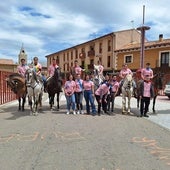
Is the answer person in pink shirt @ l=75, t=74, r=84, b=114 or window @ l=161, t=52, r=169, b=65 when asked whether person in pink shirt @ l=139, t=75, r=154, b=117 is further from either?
window @ l=161, t=52, r=169, b=65

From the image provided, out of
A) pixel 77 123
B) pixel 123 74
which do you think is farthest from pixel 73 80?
pixel 77 123

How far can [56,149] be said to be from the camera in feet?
20.7

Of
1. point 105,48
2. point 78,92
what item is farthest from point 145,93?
point 105,48

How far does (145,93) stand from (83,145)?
5886 millimetres

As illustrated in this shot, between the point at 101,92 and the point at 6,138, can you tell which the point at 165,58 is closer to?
the point at 101,92

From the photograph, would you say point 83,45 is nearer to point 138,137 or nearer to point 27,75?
point 27,75

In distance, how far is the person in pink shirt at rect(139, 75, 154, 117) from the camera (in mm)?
11852

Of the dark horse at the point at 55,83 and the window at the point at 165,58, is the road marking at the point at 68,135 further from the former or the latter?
the window at the point at 165,58

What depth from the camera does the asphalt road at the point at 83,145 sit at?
208 inches

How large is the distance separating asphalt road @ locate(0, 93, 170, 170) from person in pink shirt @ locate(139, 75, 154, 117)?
1760mm

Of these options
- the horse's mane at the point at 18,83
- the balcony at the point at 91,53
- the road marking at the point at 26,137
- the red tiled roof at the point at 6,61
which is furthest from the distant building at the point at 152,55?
the red tiled roof at the point at 6,61

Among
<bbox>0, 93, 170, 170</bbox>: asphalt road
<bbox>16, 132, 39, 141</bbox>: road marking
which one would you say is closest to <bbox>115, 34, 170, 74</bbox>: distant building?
<bbox>0, 93, 170, 170</bbox>: asphalt road

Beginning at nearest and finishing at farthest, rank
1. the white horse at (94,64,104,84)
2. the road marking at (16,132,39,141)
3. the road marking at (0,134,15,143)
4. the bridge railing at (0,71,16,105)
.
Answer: the road marking at (0,134,15,143), the road marking at (16,132,39,141), the white horse at (94,64,104,84), the bridge railing at (0,71,16,105)

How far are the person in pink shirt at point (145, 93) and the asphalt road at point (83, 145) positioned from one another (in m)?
1.76
